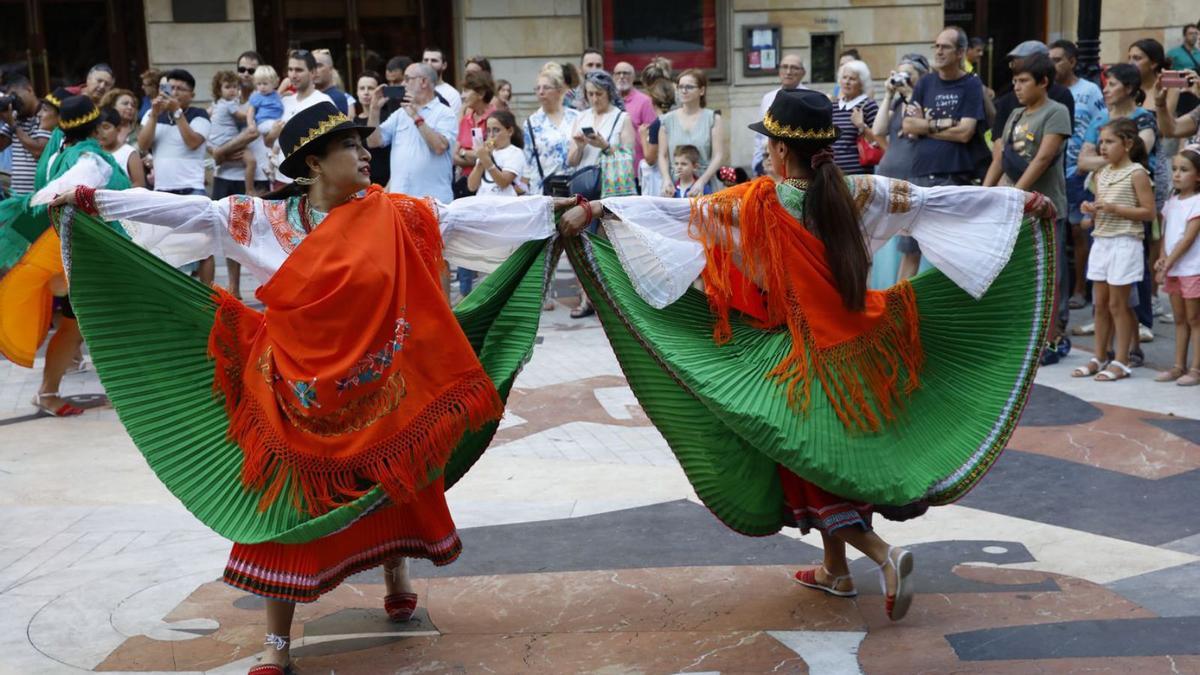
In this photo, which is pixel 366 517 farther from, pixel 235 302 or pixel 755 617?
pixel 755 617

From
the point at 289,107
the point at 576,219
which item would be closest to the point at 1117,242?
the point at 576,219

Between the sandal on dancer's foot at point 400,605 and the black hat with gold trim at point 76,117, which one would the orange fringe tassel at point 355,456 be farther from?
the black hat with gold trim at point 76,117

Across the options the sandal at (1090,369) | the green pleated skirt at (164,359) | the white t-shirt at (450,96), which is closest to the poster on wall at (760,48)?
the white t-shirt at (450,96)

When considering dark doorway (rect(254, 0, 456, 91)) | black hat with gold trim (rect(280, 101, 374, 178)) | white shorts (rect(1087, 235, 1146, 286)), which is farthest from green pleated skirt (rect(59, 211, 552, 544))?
dark doorway (rect(254, 0, 456, 91))

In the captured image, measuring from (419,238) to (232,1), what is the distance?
13994mm

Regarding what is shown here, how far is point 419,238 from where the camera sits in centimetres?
455

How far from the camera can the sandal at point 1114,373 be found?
27.0 feet

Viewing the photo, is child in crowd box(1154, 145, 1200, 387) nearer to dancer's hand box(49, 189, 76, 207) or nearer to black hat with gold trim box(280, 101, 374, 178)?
black hat with gold trim box(280, 101, 374, 178)

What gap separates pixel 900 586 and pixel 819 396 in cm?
66

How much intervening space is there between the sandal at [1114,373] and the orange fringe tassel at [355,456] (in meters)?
4.94

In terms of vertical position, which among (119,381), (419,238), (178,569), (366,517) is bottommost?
(178,569)

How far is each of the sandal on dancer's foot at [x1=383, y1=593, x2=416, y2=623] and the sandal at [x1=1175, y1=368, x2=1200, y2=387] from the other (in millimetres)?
5113

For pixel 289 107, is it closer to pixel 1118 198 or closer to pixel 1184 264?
pixel 1118 198

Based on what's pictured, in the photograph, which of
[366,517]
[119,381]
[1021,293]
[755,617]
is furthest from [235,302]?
[1021,293]
